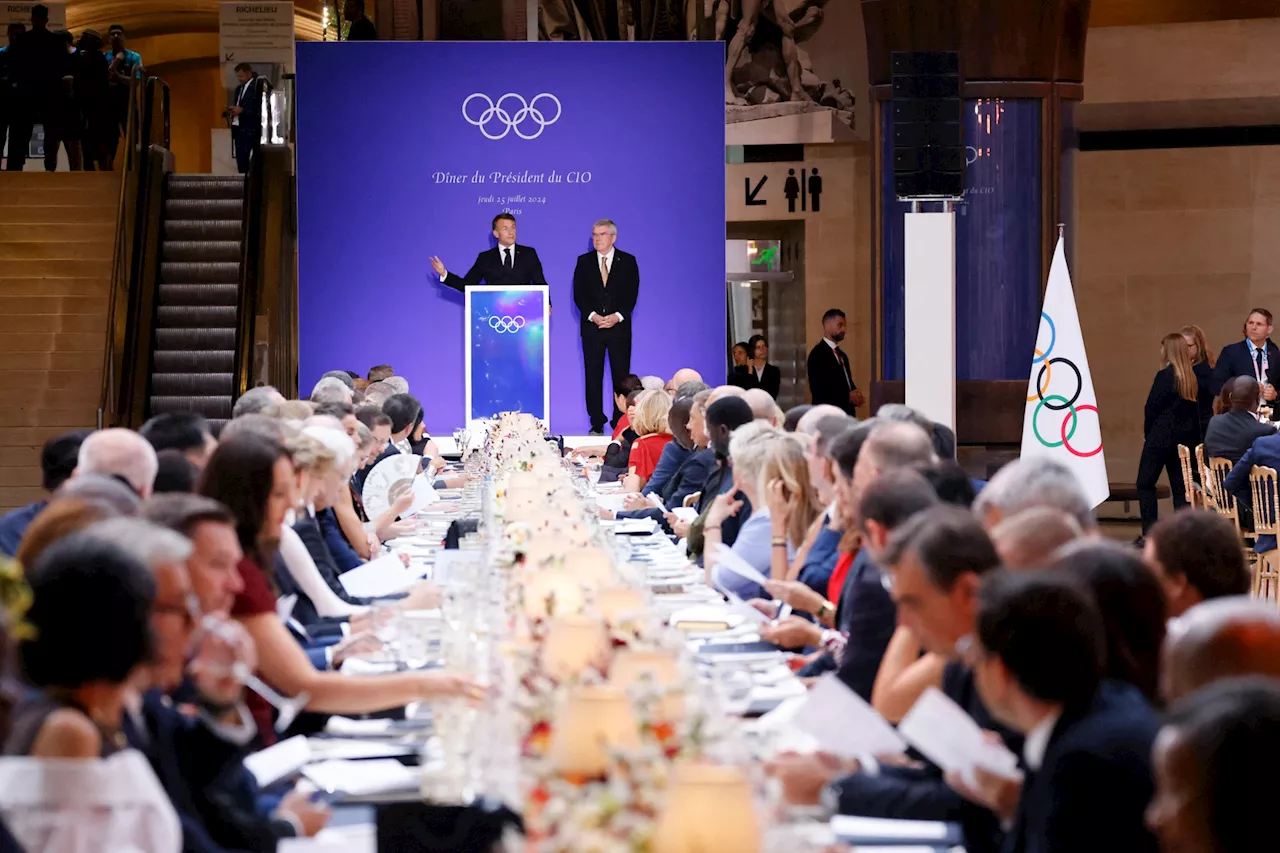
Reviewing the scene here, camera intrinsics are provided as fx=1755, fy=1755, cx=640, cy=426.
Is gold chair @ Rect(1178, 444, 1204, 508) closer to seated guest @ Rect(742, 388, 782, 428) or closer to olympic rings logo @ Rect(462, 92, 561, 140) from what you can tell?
seated guest @ Rect(742, 388, 782, 428)

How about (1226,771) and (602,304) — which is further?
(602,304)

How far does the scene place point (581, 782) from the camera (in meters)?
2.37

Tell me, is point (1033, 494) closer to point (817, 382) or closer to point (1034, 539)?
point (1034, 539)

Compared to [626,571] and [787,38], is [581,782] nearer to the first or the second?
[626,571]

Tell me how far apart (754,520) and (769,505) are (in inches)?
7.8

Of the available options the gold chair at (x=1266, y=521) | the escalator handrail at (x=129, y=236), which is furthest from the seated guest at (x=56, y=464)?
the escalator handrail at (x=129, y=236)

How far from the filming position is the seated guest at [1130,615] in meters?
2.47

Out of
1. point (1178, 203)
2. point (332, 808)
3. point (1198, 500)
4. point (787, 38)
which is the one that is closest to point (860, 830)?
point (332, 808)

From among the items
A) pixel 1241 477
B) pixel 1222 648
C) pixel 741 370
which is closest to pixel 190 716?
pixel 1222 648

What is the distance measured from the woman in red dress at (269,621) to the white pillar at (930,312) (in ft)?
18.2

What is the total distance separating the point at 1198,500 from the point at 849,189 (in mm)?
8061

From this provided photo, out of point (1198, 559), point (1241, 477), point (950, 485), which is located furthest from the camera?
point (1241, 477)

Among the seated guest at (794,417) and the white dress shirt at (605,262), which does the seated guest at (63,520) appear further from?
the white dress shirt at (605,262)

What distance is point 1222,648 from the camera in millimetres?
2039
